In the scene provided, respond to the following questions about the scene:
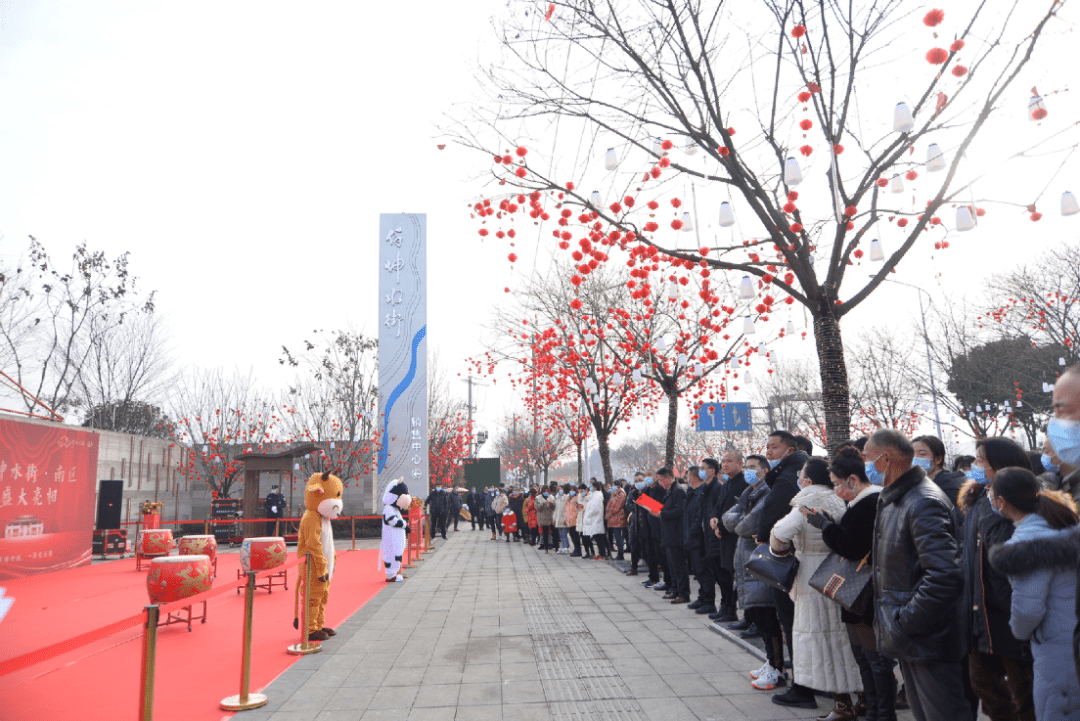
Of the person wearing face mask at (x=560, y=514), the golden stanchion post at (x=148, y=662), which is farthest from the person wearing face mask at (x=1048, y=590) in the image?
the person wearing face mask at (x=560, y=514)

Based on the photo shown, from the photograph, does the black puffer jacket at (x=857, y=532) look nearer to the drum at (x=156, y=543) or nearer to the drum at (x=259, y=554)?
the drum at (x=259, y=554)

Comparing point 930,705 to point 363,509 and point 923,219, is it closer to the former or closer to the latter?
point 923,219

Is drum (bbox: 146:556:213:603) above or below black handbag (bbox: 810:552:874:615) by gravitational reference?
below

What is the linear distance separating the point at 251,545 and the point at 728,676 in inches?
257

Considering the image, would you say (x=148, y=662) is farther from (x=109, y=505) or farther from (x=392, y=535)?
(x=109, y=505)

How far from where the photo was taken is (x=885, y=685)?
12.7ft

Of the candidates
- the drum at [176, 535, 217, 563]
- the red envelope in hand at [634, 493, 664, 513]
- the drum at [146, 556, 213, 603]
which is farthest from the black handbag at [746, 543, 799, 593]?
the drum at [176, 535, 217, 563]

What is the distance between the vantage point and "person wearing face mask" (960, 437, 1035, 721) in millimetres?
3615

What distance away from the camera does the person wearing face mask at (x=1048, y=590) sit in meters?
2.76

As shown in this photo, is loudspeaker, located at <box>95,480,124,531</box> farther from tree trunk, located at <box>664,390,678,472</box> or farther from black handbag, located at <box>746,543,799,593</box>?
black handbag, located at <box>746,543,799,593</box>

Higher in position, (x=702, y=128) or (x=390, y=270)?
(x=390, y=270)

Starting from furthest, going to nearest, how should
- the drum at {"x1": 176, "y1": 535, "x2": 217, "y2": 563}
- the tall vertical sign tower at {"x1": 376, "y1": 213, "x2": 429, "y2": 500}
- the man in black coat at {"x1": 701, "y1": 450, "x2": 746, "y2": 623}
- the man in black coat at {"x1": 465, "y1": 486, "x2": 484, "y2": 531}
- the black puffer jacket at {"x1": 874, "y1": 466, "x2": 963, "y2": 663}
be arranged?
the man in black coat at {"x1": 465, "y1": 486, "x2": 484, "y2": 531} < the tall vertical sign tower at {"x1": 376, "y1": 213, "x2": 429, "y2": 500} < the drum at {"x1": 176, "y1": 535, "x2": 217, "y2": 563} < the man in black coat at {"x1": 701, "y1": 450, "x2": 746, "y2": 623} < the black puffer jacket at {"x1": 874, "y1": 466, "x2": 963, "y2": 663}

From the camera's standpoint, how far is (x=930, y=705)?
10.1 ft

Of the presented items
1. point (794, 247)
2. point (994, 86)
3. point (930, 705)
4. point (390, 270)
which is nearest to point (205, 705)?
point (930, 705)
